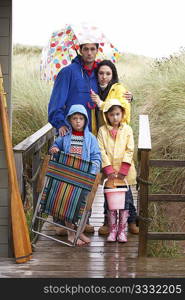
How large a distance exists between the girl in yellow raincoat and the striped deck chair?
0.74 ft

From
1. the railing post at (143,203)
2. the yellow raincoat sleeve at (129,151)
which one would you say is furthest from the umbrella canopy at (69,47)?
the railing post at (143,203)

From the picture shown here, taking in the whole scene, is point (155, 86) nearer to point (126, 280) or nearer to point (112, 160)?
point (112, 160)

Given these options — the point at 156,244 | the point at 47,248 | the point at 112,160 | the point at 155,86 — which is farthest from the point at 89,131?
the point at 155,86

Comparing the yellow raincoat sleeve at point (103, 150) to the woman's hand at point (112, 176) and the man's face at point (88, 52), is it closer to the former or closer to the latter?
the woman's hand at point (112, 176)

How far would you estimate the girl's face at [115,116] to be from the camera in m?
5.69

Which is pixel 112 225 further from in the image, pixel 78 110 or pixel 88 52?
pixel 88 52

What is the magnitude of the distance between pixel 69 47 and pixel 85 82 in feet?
4.64

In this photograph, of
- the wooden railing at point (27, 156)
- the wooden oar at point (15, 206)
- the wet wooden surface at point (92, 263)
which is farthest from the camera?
the wooden railing at point (27, 156)

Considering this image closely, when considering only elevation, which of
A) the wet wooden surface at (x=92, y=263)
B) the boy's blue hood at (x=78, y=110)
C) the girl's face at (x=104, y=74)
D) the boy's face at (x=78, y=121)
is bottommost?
the wet wooden surface at (x=92, y=263)

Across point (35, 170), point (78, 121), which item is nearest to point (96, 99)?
point (78, 121)

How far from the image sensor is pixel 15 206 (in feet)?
17.1

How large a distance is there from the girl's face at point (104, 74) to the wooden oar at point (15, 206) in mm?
1074

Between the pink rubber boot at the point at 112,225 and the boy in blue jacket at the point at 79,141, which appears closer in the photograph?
the boy in blue jacket at the point at 79,141

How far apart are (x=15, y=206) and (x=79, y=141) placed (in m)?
0.85
